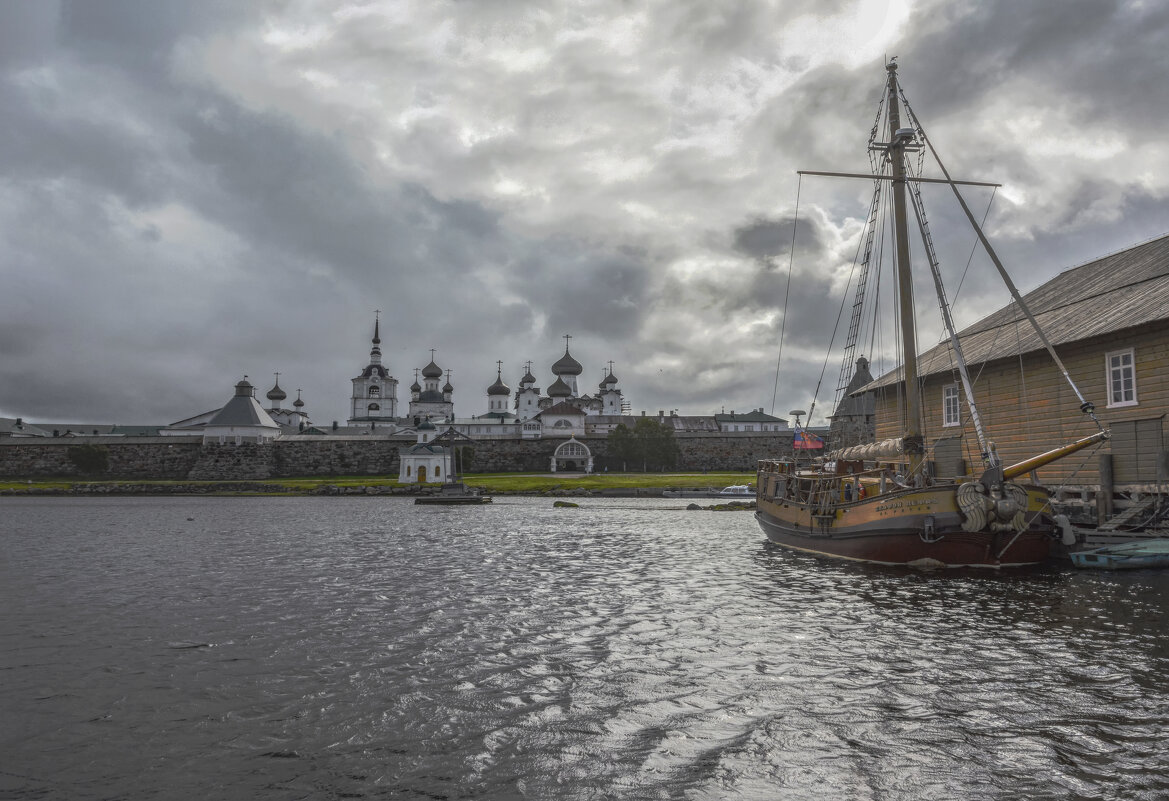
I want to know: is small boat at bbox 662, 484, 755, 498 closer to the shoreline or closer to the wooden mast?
the shoreline

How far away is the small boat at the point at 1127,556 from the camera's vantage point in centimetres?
1980

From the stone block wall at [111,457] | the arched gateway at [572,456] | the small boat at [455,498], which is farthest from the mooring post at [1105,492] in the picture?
the stone block wall at [111,457]

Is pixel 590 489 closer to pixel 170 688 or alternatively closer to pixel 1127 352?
pixel 1127 352

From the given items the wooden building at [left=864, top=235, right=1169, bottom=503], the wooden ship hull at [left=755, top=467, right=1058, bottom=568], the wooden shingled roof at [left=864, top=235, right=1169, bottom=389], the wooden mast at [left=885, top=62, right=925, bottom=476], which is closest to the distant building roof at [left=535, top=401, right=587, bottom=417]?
the wooden shingled roof at [left=864, top=235, right=1169, bottom=389]

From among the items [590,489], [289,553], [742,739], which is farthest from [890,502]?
[590,489]

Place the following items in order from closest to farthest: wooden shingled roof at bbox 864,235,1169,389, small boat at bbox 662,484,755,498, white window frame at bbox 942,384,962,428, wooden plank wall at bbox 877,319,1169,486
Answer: wooden plank wall at bbox 877,319,1169,486
wooden shingled roof at bbox 864,235,1169,389
white window frame at bbox 942,384,962,428
small boat at bbox 662,484,755,498

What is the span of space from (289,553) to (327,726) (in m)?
18.8

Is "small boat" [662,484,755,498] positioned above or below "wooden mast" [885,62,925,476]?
below

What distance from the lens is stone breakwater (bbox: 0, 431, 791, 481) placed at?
94188 mm

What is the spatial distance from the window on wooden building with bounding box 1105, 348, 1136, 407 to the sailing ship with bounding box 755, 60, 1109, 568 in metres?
1.38

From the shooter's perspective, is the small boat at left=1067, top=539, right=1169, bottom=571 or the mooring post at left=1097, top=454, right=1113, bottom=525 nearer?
the small boat at left=1067, top=539, right=1169, bottom=571

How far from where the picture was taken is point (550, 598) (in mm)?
17453

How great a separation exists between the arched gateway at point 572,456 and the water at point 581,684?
76.5 m

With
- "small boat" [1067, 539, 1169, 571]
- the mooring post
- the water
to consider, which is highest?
the mooring post
